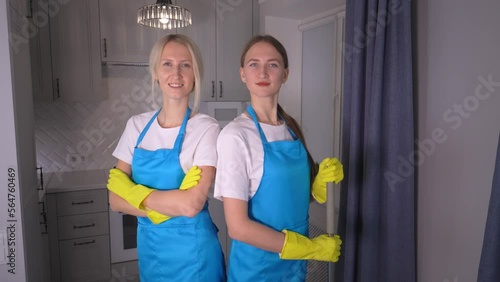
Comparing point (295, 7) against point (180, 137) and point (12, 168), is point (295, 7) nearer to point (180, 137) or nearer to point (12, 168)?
point (180, 137)

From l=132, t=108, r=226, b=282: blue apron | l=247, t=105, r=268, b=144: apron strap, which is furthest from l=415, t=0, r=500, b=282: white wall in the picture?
l=132, t=108, r=226, b=282: blue apron

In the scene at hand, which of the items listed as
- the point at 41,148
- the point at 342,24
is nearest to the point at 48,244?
the point at 41,148

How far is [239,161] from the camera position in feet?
3.44

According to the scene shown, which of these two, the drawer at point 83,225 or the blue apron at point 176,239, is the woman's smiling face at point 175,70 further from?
the drawer at point 83,225

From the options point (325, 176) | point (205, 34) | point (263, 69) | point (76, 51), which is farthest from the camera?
point (205, 34)

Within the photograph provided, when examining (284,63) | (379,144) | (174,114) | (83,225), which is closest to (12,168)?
(174,114)

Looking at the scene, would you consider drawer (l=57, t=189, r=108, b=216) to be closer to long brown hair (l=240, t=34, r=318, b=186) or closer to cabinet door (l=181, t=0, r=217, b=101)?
cabinet door (l=181, t=0, r=217, b=101)

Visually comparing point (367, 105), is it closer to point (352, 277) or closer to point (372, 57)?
point (372, 57)

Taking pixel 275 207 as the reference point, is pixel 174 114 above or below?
above

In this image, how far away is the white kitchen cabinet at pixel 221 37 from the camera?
2943 millimetres

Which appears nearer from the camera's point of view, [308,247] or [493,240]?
[308,247]

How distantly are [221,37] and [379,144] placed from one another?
173 cm

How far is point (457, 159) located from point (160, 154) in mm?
1179

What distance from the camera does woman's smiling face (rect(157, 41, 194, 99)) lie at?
1.24 metres
